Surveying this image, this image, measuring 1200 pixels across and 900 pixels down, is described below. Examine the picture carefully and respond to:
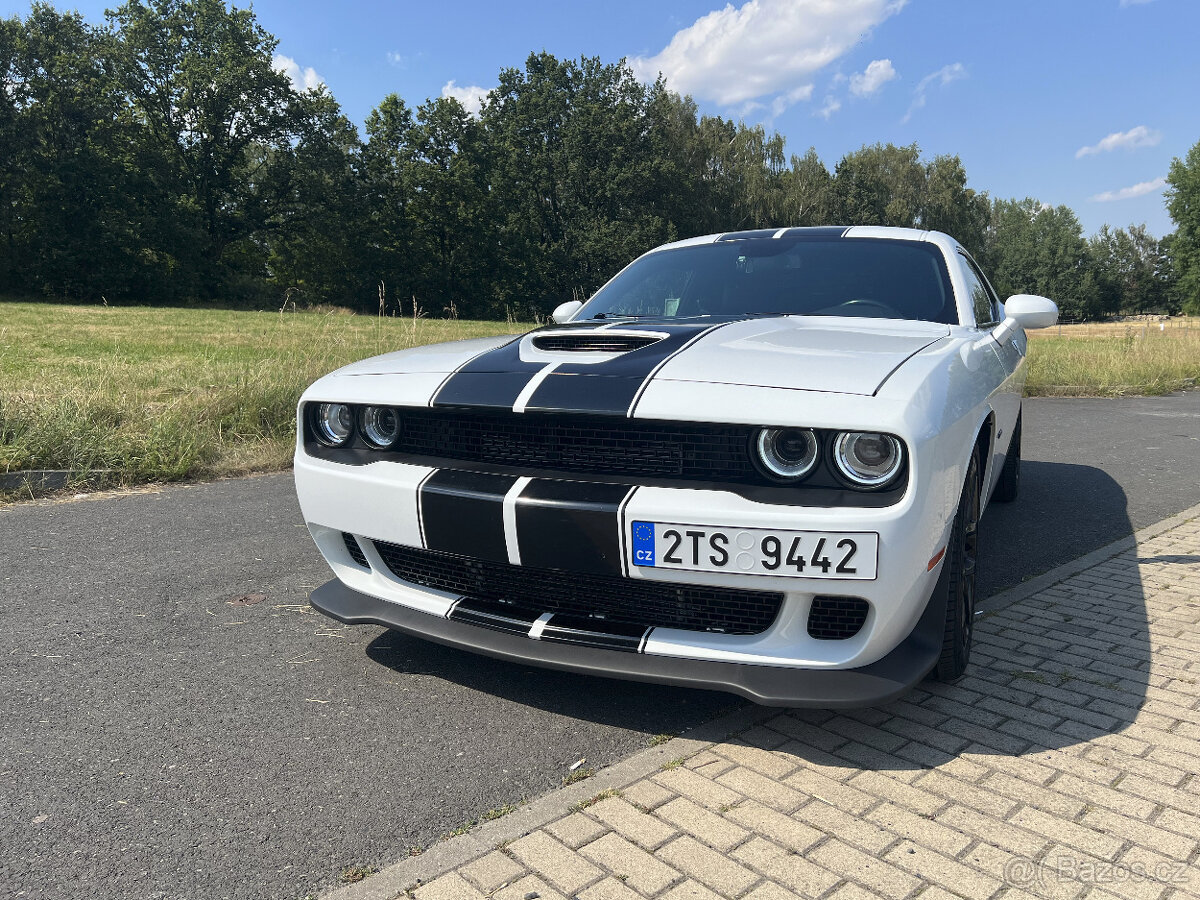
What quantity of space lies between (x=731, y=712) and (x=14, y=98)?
49821mm

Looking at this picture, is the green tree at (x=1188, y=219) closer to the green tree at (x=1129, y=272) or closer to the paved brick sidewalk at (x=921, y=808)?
the green tree at (x=1129, y=272)

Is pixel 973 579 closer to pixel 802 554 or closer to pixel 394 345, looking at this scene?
pixel 802 554

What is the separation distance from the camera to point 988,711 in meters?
2.57

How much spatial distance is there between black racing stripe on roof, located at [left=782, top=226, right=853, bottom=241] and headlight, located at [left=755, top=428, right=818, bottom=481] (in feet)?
6.16

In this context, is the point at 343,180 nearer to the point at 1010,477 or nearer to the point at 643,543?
the point at 1010,477

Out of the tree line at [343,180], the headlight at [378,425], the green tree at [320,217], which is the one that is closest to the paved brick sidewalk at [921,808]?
the headlight at [378,425]

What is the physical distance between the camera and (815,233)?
3.85 meters

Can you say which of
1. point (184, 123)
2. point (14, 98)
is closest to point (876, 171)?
point (184, 123)

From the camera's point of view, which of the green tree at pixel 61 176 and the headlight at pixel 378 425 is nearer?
the headlight at pixel 378 425

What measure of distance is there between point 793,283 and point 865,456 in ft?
5.15

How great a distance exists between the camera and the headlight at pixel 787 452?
7.09 ft

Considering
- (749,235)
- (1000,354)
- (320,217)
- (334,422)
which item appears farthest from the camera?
(320,217)

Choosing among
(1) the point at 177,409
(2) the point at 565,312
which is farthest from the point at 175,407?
(2) the point at 565,312

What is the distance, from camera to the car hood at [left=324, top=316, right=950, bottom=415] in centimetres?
224
